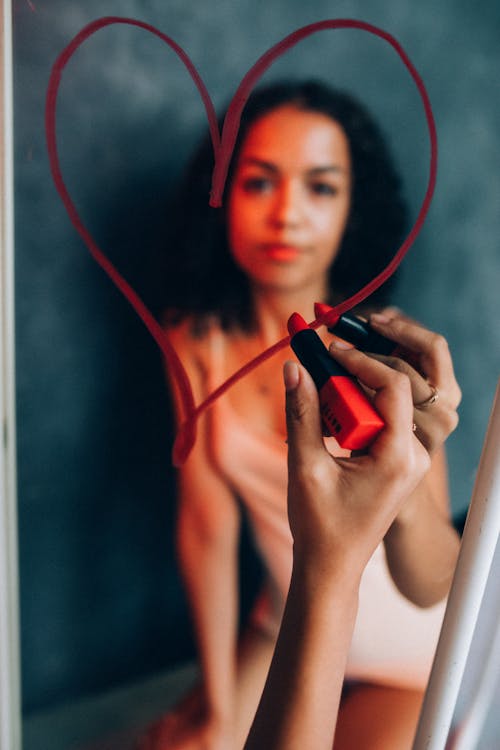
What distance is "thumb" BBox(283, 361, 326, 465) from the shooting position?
434mm

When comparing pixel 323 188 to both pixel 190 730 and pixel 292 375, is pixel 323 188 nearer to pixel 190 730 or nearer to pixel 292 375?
A: pixel 292 375

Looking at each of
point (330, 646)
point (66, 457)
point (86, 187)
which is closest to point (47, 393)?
point (66, 457)

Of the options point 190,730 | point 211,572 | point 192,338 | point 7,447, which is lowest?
point 190,730

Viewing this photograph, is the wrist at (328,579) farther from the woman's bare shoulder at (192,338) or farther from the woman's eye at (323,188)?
the woman's eye at (323,188)

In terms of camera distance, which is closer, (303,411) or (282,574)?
(303,411)

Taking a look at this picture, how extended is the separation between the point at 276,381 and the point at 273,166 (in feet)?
0.56

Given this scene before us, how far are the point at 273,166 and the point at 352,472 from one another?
246mm

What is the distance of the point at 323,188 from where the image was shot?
52 cm

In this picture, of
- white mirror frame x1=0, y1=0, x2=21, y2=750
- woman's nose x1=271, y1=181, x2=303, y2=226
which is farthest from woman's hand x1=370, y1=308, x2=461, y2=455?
white mirror frame x1=0, y1=0, x2=21, y2=750

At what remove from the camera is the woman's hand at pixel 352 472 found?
423 millimetres

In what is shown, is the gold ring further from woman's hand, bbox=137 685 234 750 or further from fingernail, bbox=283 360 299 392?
woman's hand, bbox=137 685 234 750

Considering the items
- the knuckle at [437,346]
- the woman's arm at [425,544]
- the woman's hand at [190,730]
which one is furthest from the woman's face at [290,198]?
the woman's hand at [190,730]

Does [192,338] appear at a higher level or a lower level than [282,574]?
higher

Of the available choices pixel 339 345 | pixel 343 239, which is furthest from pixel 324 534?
pixel 343 239
